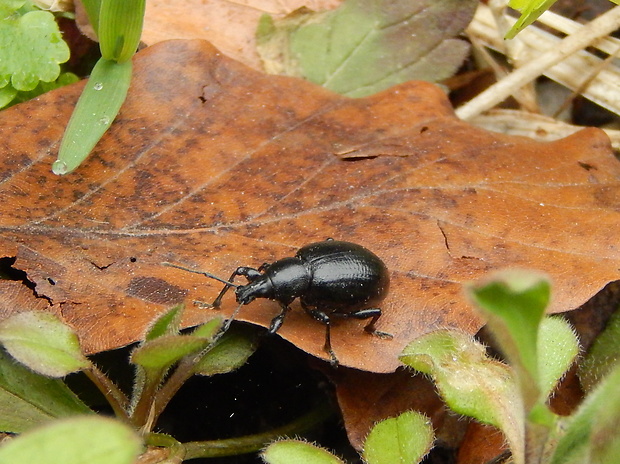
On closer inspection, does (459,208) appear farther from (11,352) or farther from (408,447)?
(11,352)

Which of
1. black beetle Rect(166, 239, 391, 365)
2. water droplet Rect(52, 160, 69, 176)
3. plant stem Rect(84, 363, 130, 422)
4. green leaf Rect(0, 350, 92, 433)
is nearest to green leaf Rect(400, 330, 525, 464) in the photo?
black beetle Rect(166, 239, 391, 365)

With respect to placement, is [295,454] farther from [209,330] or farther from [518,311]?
[518,311]

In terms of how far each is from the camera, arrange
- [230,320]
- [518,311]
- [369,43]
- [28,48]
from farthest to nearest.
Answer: [369,43]
[28,48]
[230,320]
[518,311]

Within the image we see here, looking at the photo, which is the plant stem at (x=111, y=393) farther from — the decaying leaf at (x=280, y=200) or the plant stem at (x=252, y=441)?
the plant stem at (x=252, y=441)

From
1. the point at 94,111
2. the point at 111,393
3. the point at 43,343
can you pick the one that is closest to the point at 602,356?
the point at 111,393

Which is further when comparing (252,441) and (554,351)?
(252,441)
